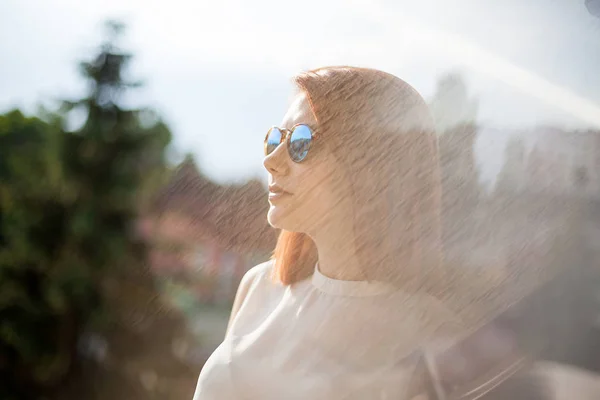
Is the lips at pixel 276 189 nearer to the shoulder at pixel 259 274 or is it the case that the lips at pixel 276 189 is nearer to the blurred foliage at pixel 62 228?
the shoulder at pixel 259 274

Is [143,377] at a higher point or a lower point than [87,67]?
lower

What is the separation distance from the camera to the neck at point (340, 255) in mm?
867

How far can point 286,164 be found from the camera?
875 mm

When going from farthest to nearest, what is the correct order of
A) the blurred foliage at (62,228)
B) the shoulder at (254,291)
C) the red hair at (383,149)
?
the blurred foliage at (62,228) < the shoulder at (254,291) < the red hair at (383,149)

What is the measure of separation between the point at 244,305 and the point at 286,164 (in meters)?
0.30

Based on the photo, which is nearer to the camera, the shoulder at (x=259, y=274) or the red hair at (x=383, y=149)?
the red hair at (x=383, y=149)

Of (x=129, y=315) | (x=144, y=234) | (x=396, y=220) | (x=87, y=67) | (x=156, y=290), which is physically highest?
(x=87, y=67)

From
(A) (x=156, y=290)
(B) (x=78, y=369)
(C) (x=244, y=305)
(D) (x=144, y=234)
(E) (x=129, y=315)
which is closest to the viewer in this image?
(C) (x=244, y=305)

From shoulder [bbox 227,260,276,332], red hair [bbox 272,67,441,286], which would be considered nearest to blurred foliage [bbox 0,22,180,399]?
shoulder [bbox 227,260,276,332]

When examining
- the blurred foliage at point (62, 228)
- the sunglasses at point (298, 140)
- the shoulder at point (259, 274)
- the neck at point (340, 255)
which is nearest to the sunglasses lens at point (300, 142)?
the sunglasses at point (298, 140)

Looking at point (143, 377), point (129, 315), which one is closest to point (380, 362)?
point (129, 315)

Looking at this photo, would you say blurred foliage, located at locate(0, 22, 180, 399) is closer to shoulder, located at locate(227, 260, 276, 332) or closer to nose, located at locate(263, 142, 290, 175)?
shoulder, located at locate(227, 260, 276, 332)

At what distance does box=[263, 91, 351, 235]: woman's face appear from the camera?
84 cm

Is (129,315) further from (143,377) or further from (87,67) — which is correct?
(87,67)
